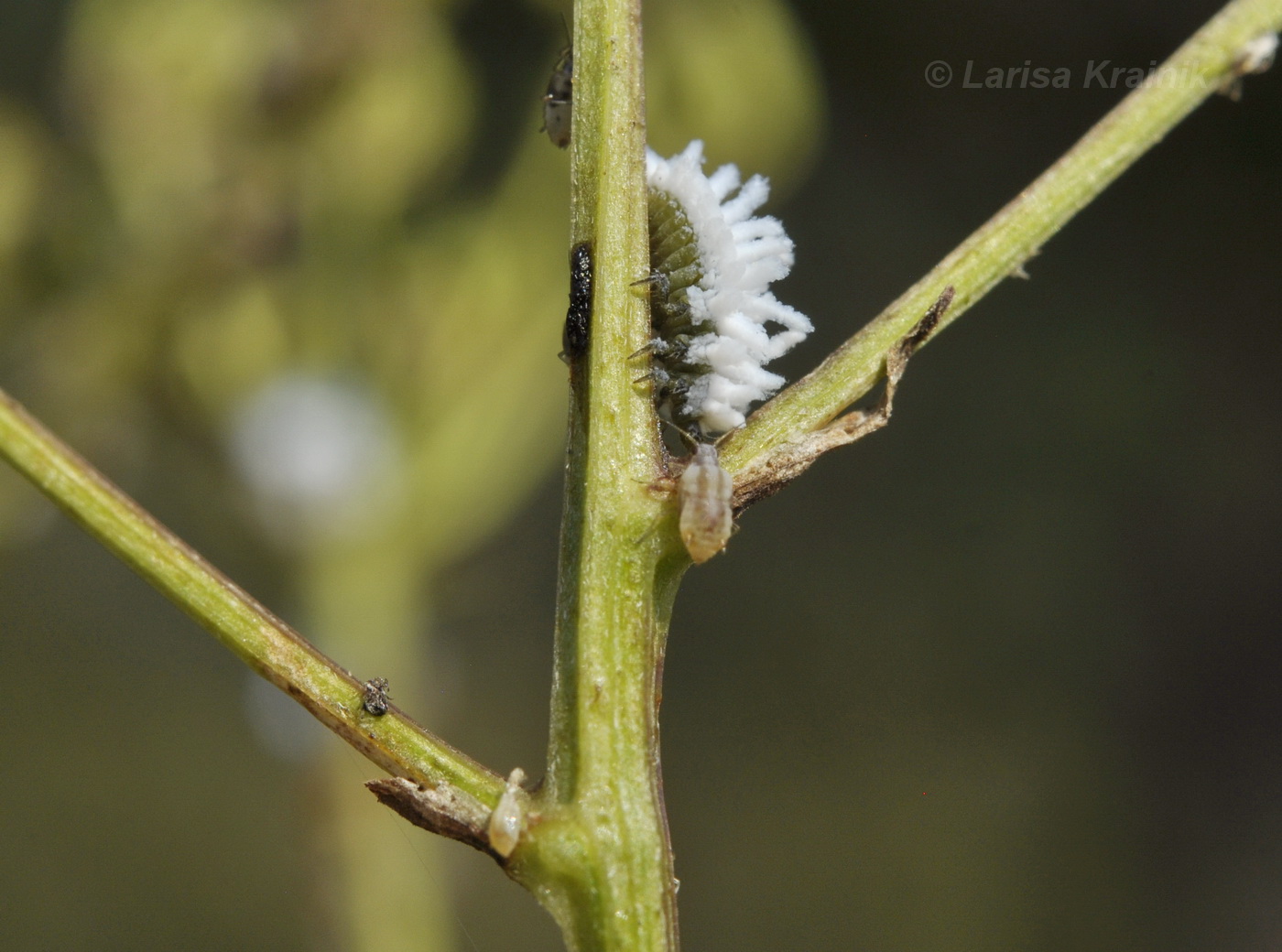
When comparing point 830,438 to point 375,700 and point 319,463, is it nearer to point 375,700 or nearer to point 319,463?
point 375,700

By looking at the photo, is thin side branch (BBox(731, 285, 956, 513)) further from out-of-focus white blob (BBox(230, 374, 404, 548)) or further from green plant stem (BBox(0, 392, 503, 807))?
out-of-focus white blob (BBox(230, 374, 404, 548))

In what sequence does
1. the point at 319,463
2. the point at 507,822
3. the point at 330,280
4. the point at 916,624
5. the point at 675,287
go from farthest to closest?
the point at 916,624, the point at 319,463, the point at 330,280, the point at 675,287, the point at 507,822

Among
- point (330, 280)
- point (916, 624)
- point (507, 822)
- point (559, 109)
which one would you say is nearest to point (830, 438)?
point (507, 822)

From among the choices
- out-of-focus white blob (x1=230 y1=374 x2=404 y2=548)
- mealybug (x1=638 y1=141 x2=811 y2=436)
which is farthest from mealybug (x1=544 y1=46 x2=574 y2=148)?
out-of-focus white blob (x1=230 y1=374 x2=404 y2=548)

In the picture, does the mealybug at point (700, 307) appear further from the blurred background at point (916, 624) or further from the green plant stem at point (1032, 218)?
the blurred background at point (916, 624)

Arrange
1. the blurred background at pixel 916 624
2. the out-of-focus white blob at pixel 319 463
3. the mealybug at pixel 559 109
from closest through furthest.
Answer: the mealybug at pixel 559 109 < the out-of-focus white blob at pixel 319 463 < the blurred background at pixel 916 624

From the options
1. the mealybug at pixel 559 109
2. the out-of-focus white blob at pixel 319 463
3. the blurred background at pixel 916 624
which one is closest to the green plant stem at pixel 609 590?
the mealybug at pixel 559 109
